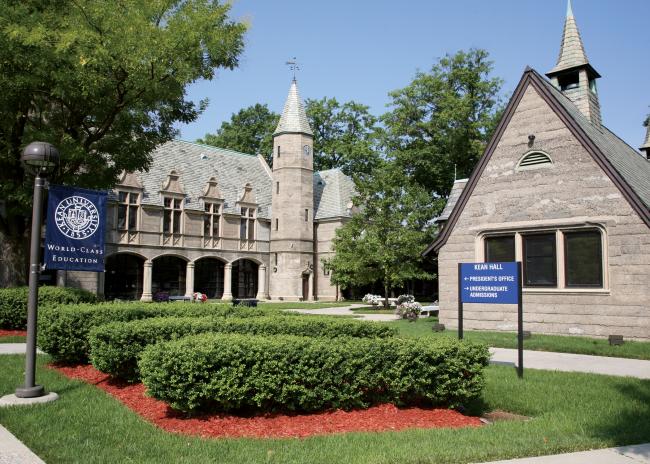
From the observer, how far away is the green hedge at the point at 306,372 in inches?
246

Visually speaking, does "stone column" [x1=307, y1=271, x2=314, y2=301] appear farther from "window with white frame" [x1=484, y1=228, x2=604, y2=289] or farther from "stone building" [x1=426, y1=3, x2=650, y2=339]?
"window with white frame" [x1=484, y1=228, x2=604, y2=289]

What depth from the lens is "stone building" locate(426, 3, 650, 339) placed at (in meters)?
15.0

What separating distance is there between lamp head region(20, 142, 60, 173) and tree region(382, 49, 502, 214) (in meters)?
38.5

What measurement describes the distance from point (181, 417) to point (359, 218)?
97.1ft

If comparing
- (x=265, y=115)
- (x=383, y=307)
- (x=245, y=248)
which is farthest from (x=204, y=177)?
(x=265, y=115)

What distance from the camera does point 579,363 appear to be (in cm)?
1157

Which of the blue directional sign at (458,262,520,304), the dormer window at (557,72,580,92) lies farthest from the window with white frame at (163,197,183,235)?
the blue directional sign at (458,262,520,304)

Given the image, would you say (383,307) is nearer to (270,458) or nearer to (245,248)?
(245,248)

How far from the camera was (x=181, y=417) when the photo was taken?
6590 mm

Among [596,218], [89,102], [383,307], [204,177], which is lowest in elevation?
[383,307]

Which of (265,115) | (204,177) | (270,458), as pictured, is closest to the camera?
(270,458)

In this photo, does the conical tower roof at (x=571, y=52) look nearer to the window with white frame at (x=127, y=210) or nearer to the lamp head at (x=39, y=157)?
the lamp head at (x=39, y=157)

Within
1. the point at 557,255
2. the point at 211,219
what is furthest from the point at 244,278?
the point at 557,255

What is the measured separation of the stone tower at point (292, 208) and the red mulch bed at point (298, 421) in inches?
1471
